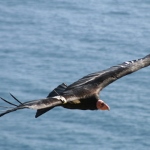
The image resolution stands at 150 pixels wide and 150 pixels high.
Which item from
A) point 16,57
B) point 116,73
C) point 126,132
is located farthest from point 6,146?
point 116,73

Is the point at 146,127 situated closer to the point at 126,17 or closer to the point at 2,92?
the point at 2,92

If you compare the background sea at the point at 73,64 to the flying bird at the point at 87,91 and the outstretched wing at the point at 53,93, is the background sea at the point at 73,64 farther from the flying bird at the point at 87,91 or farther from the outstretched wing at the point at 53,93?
the outstretched wing at the point at 53,93

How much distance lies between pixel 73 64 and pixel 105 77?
2706cm

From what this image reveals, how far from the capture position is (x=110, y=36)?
182 feet

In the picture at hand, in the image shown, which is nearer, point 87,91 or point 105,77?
point 87,91

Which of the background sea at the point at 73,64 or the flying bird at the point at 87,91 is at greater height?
the flying bird at the point at 87,91

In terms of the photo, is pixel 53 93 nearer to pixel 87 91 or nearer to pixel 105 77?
pixel 87 91

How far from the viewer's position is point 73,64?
51562 mm

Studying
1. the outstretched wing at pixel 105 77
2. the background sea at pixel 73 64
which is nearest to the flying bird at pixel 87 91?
the outstretched wing at pixel 105 77

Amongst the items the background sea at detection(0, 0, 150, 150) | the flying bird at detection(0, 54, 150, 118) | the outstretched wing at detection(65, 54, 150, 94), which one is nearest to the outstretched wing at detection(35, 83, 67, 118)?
the flying bird at detection(0, 54, 150, 118)

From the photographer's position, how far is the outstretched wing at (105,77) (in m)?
24.2

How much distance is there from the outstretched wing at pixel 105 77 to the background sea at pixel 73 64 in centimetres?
1977

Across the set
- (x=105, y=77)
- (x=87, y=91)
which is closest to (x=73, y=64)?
(x=105, y=77)

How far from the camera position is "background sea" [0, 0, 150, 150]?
45812 millimetres
